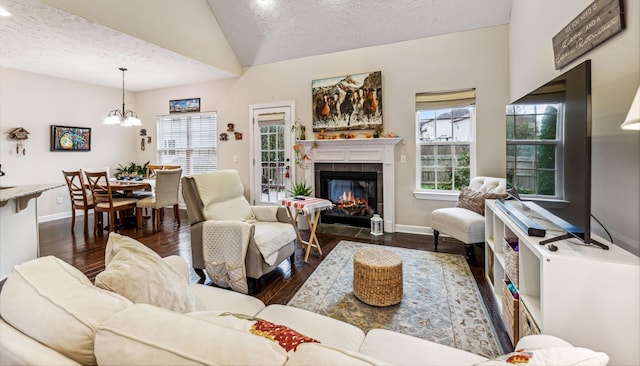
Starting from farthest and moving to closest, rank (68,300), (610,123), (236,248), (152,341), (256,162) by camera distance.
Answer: (256,162) < (236,248) < (610,123) < (68,300) < (152,341)

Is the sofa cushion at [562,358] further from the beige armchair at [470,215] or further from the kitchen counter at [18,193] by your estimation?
the kitchen counter at [18,193]

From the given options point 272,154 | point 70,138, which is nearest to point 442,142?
point 272,154

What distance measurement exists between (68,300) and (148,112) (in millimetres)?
6713

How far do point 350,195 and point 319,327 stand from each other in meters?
3.41

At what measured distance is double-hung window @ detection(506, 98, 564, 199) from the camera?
5.18ft

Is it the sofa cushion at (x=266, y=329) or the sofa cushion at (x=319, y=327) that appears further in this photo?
the sofa cushion at (x=319, y=327)

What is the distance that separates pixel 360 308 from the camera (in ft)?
7.15

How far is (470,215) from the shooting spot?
3.13 meters

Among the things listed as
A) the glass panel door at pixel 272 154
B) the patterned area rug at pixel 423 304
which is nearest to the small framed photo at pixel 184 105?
the glass panel door at pixel 272 154

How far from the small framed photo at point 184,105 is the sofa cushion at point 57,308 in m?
5.52

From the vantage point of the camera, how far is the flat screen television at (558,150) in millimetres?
1299

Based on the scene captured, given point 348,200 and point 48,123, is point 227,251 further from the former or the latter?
point 48,123

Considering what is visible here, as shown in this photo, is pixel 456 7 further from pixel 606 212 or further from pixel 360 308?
pixel 360 308

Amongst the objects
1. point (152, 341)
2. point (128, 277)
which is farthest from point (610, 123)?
point (128, 277)
